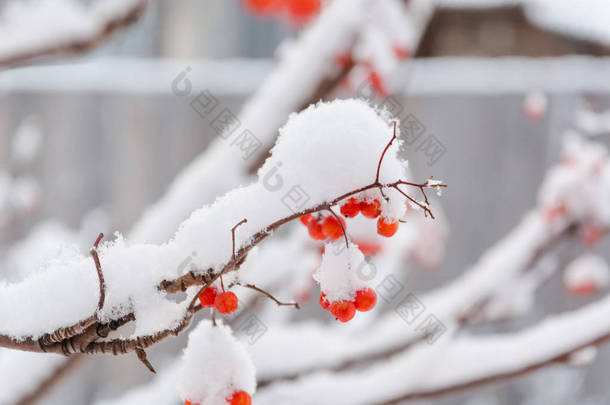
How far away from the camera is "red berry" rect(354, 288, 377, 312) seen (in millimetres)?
567

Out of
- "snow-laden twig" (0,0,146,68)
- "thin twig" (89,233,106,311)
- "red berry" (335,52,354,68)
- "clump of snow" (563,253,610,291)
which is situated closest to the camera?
"thin twig" (89,233,106,311)

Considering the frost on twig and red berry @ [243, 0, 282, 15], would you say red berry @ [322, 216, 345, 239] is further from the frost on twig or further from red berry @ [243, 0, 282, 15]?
red berry @ [243, 0, 282, 15]

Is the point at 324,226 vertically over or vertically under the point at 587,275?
under

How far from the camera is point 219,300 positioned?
1.85ft

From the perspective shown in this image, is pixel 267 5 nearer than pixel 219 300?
No

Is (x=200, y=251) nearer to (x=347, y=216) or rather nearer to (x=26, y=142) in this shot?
(x=347, y=216)

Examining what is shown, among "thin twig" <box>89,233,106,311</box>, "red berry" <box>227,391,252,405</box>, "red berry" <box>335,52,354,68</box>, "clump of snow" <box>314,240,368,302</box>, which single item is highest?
"red berry" <box>335,52,354,68</box>

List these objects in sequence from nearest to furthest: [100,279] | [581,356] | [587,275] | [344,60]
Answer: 1. [100,279]
2. [344,60]
3. [581,356]
4. [587,275]

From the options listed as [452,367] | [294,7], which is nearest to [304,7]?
[294,7]

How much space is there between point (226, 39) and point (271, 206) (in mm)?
3527

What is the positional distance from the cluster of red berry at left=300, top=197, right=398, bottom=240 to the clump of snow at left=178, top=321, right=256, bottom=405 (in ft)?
0.49

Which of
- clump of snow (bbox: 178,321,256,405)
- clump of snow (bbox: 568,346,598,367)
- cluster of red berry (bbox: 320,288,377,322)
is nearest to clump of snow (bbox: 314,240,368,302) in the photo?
cluster of red berry (bbox: 320,288,377,322)

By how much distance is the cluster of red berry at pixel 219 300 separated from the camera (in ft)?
1.83

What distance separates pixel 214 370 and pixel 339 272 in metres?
0.16
